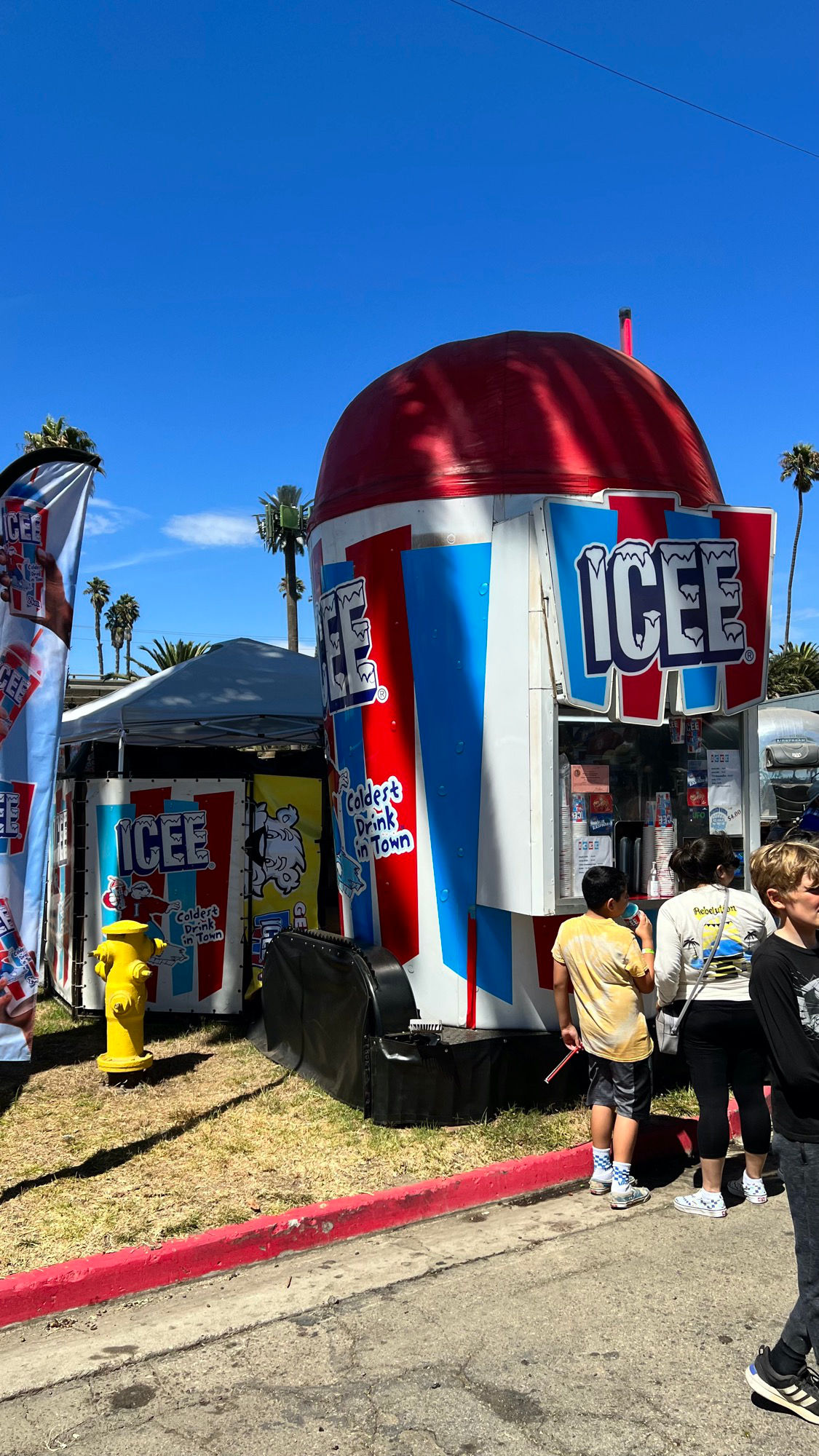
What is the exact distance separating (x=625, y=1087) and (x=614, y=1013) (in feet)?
1.17

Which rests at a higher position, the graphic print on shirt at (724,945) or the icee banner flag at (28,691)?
the icee banner flag at (28,691)

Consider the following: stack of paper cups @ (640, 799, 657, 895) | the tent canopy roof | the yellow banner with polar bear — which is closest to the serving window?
stack of paper cups @ (640, 799, 657, 895)

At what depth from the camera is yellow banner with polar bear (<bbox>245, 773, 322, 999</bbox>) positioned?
9.41 meters

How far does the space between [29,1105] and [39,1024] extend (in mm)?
2499

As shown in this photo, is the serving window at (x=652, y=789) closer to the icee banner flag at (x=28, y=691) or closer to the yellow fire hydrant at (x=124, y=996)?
the icee banner flag at (x=28, y=691)

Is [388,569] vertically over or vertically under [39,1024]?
over

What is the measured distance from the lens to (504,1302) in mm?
4102

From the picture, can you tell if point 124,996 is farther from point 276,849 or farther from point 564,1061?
point 564,1061

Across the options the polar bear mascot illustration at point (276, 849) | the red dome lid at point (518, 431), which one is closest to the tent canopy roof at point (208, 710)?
the polar bear mascot illustration at point (276, 849)

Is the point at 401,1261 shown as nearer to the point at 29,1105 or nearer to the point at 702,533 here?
the point at 29,1105

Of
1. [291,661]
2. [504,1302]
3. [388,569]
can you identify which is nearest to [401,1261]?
[504,1302]

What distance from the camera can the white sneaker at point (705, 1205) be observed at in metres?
4.90

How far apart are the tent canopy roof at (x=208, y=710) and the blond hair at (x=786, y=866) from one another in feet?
24.1

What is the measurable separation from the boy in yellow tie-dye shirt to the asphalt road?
40cm
